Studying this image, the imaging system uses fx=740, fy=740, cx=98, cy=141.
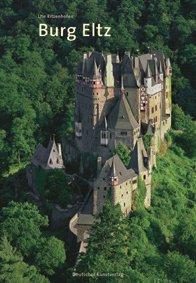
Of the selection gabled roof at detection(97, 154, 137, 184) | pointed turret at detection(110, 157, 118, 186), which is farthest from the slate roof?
pointed turret at detection(110, 157, 118, 186)

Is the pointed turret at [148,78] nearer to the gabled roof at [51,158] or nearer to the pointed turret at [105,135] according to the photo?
the pointed turret at [105,135]

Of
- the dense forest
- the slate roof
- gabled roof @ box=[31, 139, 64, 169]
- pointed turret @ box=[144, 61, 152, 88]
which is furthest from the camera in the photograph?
pointed turret @ box=[144, 61, 152, 88]

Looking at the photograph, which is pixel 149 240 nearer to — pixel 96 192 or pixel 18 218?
pixel 96 192

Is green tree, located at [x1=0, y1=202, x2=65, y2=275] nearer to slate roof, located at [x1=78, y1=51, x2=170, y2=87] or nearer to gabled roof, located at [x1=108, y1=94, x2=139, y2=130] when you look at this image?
gabled roof, located at [x1=108, y1=94, x2=139, y2=130]

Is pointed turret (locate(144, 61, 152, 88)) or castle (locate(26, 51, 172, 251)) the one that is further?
pointed turret (locate(144, 61, 152, 88))

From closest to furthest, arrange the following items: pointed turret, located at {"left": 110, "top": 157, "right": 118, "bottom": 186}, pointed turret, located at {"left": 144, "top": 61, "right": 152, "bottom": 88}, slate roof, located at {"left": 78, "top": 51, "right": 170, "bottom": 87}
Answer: pointed turret, located at {"left": 110, "top": 157, "right": 118, "bottom": 186}, slate roof, located at {"left": 78, "top": 51, "right": 170, "bottom": 87}, pointed turret, located at {"left": 144, "top": 61, "right": 152, "bottom": 88}

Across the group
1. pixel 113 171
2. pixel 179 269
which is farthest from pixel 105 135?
pixel 179 269

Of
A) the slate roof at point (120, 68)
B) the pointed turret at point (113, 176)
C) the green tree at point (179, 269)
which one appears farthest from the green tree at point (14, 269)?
the slate roof at point (120, 68)

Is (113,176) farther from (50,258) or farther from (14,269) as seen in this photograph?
(14,269)
